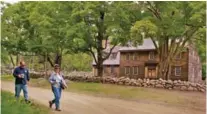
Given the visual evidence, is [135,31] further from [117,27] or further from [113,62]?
[113,62]

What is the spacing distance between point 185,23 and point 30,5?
1735 cm

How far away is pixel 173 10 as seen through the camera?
27.8 meters

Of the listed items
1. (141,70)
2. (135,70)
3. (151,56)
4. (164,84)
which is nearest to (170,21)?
(164,84)

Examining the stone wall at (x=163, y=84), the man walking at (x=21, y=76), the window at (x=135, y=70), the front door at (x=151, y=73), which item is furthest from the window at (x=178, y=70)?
the man walking at (x=21, y=76)

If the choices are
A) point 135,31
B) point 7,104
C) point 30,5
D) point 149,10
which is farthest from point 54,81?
point 30,5

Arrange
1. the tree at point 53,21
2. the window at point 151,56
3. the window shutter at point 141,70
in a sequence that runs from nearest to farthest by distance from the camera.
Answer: the tree at point 53,21, the window at point 151,56, the window shutter at point 141,70

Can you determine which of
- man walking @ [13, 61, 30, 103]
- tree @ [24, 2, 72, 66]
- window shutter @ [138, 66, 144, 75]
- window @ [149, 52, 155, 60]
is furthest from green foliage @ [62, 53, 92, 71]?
man walking @ [13, 61, 30, 103]

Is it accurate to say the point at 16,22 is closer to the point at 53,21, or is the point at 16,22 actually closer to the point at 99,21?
the point at 53,21

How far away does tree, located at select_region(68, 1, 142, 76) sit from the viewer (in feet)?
99.2

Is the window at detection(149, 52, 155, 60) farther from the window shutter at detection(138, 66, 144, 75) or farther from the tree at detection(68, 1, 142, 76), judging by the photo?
the tree at detection(68, 1, 142, 76)

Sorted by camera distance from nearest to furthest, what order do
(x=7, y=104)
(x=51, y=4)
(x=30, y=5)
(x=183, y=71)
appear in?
(x=7, y=104) → (x=51, y=4) → (x=30, y=5) → (x=183, y=71)

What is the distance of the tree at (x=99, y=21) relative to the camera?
99.2 feet

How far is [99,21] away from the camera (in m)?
33.6

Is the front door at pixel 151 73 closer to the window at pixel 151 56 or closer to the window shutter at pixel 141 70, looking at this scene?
the window shutter at pixel 141 70
